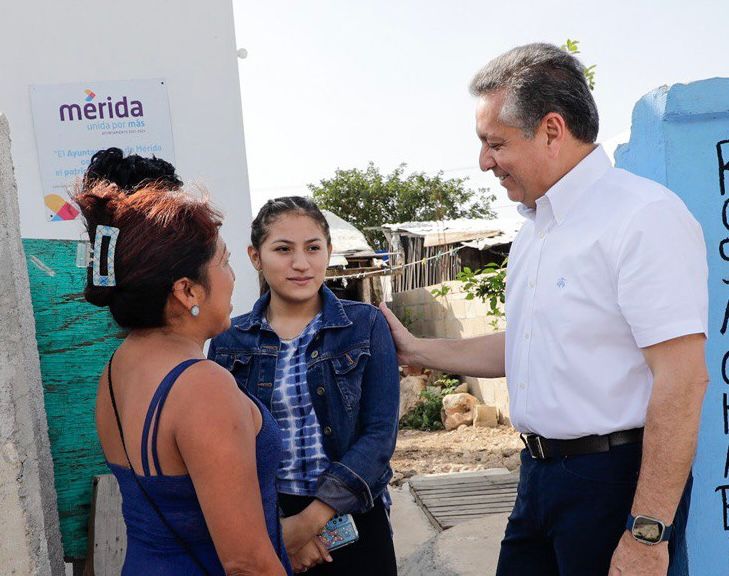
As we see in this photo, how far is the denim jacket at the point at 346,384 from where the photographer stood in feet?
6.88

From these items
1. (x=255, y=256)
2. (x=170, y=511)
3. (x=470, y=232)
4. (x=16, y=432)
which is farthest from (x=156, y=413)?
(x=470, y=232)

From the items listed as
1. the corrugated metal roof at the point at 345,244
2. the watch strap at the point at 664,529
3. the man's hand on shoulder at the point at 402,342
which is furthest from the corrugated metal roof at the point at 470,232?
the watch strap at the point at 664,529

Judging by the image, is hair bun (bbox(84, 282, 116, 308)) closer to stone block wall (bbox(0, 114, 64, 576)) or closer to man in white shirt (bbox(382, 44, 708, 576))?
stone block wall (bbox(0, 114, 64, 576))

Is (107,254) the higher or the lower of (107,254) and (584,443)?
the higher

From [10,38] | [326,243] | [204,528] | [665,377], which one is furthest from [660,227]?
[10,38]

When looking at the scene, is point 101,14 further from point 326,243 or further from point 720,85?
point 720,85

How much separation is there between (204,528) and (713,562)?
65.7 inches

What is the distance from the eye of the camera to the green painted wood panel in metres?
2.17

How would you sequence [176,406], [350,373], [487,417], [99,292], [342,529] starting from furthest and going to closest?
[487,417] → [350,373] → [342,529] → [99,292] → [176,406]

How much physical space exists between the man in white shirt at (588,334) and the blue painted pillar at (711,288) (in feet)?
1.17

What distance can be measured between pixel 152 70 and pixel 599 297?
321 cm

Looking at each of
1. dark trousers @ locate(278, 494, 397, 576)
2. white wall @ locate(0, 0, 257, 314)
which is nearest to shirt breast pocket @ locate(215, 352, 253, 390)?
dark trousers @ locate(278, 494, 397, 576)

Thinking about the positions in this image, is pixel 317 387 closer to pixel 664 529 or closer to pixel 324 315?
pixel 324 315

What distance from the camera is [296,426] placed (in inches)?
85.9
